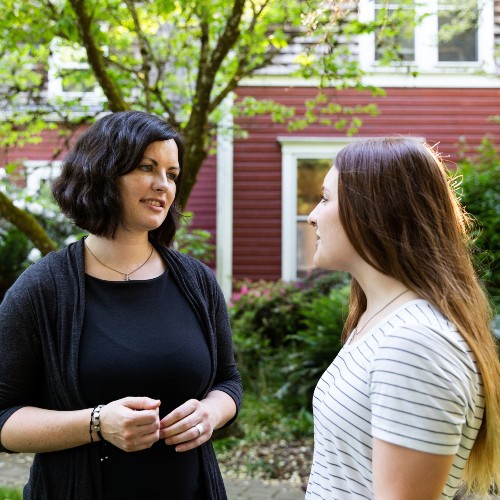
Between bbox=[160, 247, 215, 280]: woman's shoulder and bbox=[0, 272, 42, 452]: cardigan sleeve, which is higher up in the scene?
bbox=[160, 247, 215, 280]: woman's shoulder

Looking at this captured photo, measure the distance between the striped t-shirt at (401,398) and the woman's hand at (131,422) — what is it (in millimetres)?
553

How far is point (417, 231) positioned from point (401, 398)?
426 mm

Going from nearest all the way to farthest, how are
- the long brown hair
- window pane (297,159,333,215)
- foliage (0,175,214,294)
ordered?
the long brown hair → foliage (0,175,214,294) → window pane (297,159,333,215)

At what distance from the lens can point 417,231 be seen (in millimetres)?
1720

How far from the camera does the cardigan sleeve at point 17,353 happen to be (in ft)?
7.39

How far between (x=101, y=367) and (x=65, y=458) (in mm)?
311

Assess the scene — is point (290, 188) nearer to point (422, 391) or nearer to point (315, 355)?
point (315, 355)

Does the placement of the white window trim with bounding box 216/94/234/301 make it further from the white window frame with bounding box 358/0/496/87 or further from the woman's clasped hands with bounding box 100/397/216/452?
the woman's clasped hands with bounding box 100/397/216/452

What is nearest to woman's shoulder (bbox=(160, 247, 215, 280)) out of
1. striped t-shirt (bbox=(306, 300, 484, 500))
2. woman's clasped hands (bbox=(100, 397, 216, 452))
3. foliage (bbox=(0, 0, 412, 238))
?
woman's clasped hands (bbox=(100, 397, 216, 452))

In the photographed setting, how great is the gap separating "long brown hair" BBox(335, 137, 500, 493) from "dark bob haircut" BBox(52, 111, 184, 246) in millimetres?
931

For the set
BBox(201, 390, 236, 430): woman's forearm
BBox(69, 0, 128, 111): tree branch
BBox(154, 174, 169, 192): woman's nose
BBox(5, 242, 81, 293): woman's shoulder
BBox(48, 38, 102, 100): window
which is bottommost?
BBox(201, 390, 236, 430): woman's forearm

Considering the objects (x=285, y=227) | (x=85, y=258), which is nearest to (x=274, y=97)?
(x=285, y=227)

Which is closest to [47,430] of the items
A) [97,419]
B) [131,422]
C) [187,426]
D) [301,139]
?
[97,419]

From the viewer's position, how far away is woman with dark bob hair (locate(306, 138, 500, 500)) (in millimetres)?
1494
